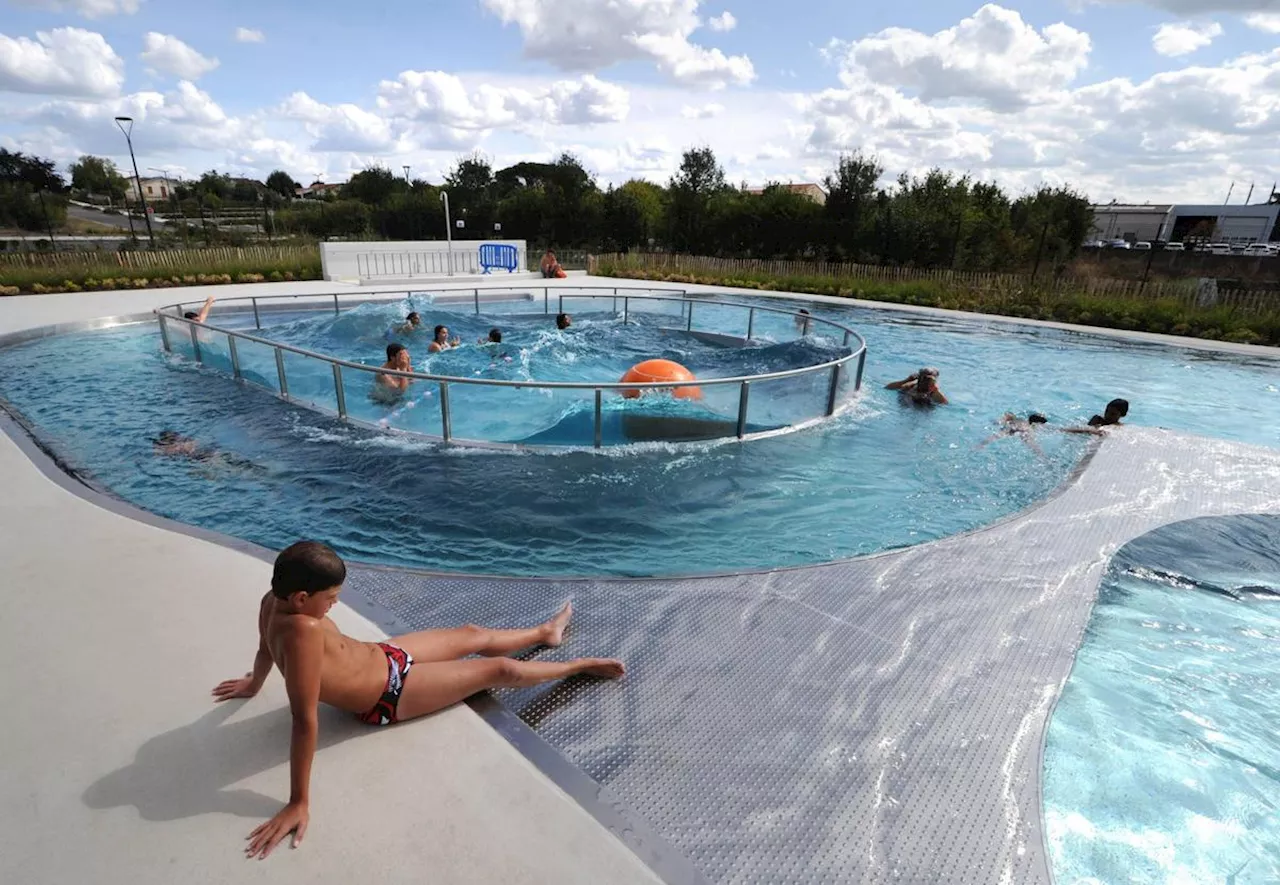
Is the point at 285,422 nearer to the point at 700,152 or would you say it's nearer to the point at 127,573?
the point at 127,573

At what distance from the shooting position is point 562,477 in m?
6.86

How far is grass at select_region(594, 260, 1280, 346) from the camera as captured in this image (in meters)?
16.8

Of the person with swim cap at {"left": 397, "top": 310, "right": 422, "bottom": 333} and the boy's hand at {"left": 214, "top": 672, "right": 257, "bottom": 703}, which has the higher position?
the boy's hand at {"left": 214, "top": 672, "right": 257, "bottom": 703}

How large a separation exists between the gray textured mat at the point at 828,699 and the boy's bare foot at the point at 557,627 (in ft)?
0.24

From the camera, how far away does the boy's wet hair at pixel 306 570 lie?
2.30 meters

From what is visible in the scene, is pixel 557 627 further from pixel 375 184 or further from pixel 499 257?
pixel 375 184

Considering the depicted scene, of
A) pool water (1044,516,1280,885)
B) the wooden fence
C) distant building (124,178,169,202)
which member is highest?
distant building (124,178,169,202)

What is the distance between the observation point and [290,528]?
584 centimetres

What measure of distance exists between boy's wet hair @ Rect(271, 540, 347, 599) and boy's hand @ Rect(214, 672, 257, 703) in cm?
100

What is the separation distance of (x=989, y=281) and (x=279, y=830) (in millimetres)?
24356

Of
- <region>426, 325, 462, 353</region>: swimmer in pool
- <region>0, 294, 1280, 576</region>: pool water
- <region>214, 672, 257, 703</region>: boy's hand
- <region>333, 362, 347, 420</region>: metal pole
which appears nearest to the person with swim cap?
<region>426, 325, 462, 353</region>: swimmer in pool

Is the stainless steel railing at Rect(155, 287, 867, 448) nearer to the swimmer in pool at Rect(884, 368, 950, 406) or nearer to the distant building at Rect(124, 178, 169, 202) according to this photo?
the swimmer in pool at Rect(884, 368, 950, 406)

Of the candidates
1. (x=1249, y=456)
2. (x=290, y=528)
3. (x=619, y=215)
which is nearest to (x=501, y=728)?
(x=290, y=528)

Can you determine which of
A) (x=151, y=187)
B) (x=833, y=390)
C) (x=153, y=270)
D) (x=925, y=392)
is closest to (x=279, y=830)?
(x=833, y=390)
